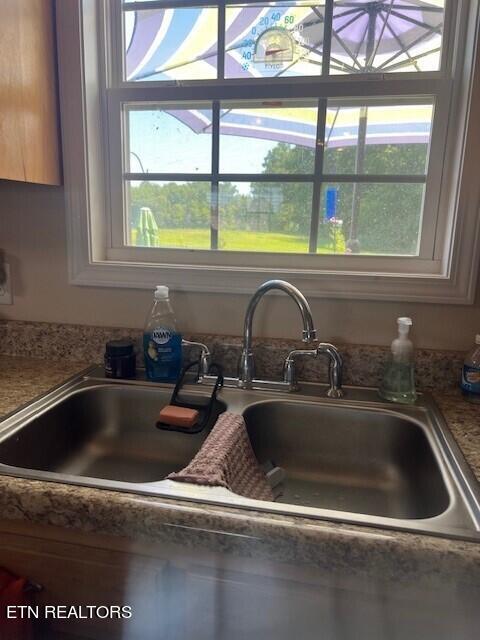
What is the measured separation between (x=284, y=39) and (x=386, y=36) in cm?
26

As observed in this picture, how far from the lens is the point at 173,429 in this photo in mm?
998

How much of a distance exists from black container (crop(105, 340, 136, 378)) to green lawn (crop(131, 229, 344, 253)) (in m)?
0.36

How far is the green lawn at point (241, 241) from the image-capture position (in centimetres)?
127

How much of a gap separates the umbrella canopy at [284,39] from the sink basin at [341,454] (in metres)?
0.89

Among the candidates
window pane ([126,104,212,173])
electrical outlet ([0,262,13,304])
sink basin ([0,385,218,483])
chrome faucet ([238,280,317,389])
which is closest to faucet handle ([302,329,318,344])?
chrome faucet ([238,280,317,389])

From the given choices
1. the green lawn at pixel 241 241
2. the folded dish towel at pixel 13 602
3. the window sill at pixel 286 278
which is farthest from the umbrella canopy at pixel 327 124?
the folded dish towel at pixel 13 602

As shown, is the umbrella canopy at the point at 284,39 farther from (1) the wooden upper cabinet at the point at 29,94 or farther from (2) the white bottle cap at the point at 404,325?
(2) the white bottle cap at the point at 404,325

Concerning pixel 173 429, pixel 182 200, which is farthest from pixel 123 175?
pixel 173 429

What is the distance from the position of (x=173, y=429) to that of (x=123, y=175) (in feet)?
2.56

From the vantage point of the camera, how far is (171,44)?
1.26 meters

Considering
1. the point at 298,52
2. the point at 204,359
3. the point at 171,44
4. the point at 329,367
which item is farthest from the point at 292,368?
the point at 171,44

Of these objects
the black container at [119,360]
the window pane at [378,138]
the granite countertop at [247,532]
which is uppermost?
the window pane at [378,138]

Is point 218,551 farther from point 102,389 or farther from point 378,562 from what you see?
point 102,389

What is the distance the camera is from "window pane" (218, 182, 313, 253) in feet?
4.11
